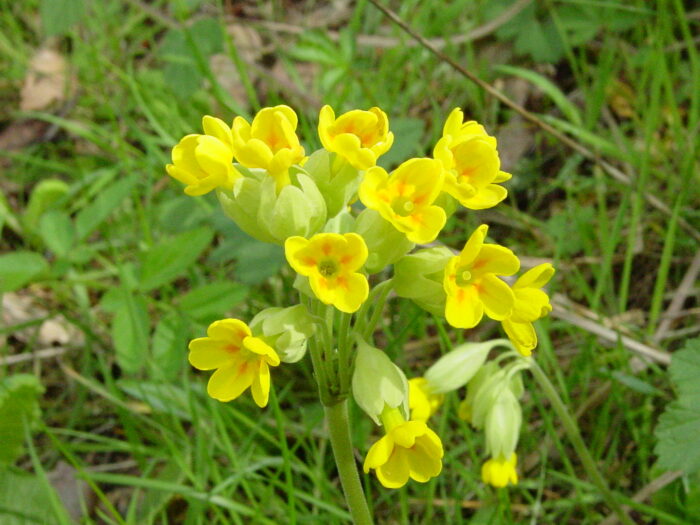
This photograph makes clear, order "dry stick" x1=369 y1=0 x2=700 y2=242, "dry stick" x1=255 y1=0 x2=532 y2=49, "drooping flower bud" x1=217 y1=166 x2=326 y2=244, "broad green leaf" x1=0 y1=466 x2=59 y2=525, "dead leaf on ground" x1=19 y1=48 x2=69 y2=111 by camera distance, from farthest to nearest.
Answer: "dead leaf on ground" x1=19 y1=48 x2=69 y2=111, "dry stick" x1=255 y1=0 x2=532 y2=49, "dry stick" x1=369 y1=0 x2=700 y2=242, "broad green leaf" x1=0 y1=466 x2=59 y2=525, "drooping flower bud" x1=217 y1=166 x2=326 y2=244

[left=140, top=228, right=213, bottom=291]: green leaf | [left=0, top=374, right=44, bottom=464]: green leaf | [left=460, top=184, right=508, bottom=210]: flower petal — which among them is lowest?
[left=0, top=374, right=44, bottom=464]: green leaf

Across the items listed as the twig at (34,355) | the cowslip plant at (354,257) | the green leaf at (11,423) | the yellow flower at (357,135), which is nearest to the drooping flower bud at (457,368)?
the cowslip plant at (354,257)

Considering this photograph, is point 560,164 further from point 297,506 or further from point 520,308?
point 520,308

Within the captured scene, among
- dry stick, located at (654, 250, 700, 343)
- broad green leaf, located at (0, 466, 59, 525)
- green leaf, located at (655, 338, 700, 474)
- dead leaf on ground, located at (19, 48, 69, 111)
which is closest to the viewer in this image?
green leaf, located at (655, 338, 700, 474)

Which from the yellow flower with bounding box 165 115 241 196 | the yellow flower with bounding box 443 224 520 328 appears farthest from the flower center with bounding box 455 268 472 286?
the yellow flower with bounding box 165 115 241 196

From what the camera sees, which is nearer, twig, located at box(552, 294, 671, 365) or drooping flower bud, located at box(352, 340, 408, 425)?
drooping flower bud, located at box(352, 340, 408, 425)

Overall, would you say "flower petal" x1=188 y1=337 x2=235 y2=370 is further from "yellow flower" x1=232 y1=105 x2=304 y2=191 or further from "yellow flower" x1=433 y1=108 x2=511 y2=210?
"yellow flower" x1=433 y1=108 x2=511 y2=210

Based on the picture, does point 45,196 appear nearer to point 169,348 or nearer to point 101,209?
point 101,209
